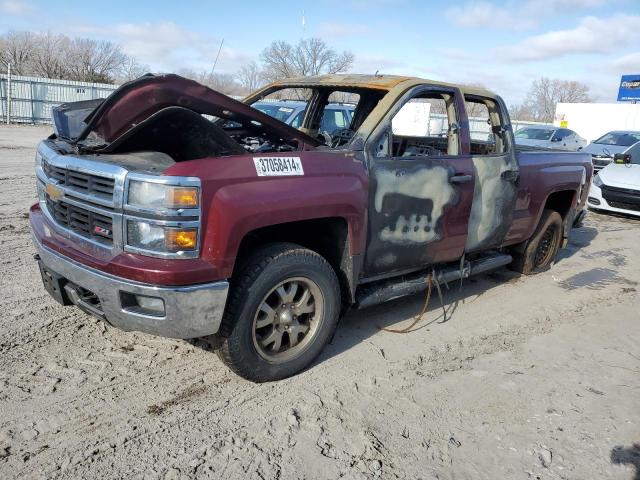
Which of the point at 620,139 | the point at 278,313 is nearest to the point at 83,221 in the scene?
the point at 278,313

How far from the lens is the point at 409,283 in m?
4.29

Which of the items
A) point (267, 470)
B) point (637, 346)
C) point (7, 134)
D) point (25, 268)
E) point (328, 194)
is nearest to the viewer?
point (267, 470)

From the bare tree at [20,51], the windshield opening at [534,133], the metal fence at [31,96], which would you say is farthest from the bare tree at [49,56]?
the windshield opening at [534,133]

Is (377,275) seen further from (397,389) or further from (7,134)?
(7,134)

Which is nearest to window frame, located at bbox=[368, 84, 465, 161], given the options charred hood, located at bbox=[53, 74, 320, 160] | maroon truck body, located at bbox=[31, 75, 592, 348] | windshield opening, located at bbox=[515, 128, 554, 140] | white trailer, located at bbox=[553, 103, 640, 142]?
maroon truck body, located at bbox=[31, 75, 592, 348]

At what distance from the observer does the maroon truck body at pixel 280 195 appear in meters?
2.94

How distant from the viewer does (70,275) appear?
3164 mm

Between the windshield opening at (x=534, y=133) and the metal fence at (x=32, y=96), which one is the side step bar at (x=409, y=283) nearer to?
the windshield opening at (x=534, y=133)

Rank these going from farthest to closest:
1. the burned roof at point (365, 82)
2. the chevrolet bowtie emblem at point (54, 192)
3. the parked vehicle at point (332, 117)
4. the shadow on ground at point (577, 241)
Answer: the shadow on ground at point (577, 241) → the parked vehicle at point (332, 117) → the burned roof at point (365, 82) → the chevrolet bowtie emblem at point (54, 192)

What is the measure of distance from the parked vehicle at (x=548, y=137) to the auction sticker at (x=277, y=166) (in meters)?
16.9

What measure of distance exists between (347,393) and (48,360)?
1959 millimetres

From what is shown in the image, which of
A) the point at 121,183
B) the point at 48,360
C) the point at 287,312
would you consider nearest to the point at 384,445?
the point at 287,312

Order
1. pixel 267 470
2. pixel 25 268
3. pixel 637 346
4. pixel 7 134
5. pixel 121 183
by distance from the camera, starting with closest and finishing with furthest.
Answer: pixel 267 470 < pixel 121 183 < pixel 637 346 < pixel 25 268 < pixel 7 134

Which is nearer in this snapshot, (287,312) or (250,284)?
(250,284)
